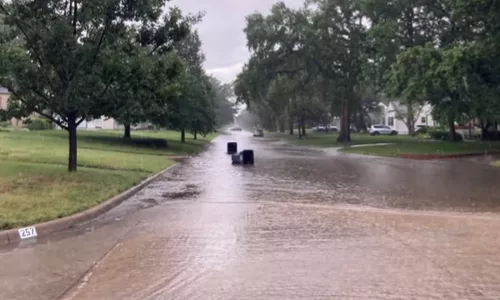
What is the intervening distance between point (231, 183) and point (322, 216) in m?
6.61

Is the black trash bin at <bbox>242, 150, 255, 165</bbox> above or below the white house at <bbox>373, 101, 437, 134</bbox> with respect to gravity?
below

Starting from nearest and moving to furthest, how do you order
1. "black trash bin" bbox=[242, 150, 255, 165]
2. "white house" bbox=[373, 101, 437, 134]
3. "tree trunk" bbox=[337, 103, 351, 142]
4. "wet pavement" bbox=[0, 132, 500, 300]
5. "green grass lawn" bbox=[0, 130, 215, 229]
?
1. "wet pavement" bbox=[0, 132, 500, 300]
2. "green grass lawn" bbox=[0, 130, 215, 229]
3. "black trash bin" bbox=[242, 150, 255, 165]
4. "tree trunk" bbox=[337, 103, 351, 142]
5. "white house" bbox=[373, 101, 437, 134]

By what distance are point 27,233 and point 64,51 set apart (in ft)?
22.8

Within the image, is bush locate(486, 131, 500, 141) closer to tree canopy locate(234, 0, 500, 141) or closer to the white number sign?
tree canopy locate(234, 0, 500, 141)

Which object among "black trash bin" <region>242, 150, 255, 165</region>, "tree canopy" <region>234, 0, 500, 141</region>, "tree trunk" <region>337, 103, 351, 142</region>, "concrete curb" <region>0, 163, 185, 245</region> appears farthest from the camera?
"tree trunk" <region>337, 103, 351, 142</region>

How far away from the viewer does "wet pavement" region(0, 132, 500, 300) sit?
6.12 metres

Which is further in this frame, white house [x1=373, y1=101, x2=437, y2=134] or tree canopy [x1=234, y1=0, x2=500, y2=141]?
white house [x1=373, y1=101, x2=437, y2=134]

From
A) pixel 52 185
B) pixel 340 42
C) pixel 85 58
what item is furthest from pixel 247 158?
pixel 340 42

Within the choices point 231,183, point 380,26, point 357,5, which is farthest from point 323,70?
point 231,183

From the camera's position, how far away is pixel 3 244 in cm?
839

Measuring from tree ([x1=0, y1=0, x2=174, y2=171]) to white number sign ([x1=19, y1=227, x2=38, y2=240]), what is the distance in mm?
6246

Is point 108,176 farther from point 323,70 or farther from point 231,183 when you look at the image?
point 323,70

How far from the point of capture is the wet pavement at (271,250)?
612cm

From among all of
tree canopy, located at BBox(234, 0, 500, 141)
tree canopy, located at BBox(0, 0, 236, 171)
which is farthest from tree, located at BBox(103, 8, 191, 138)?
tree canopy, located at BBox(234, 0, 500, 141)
